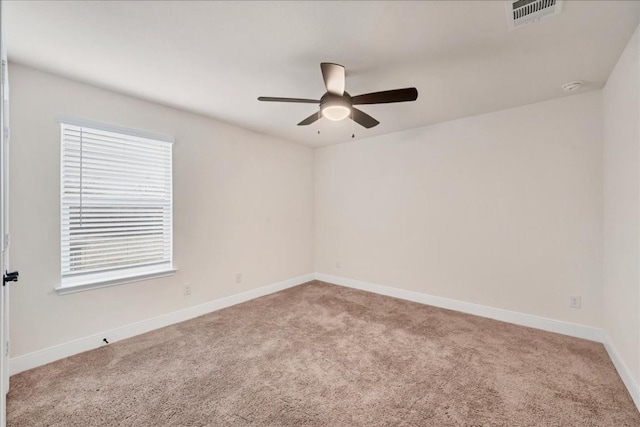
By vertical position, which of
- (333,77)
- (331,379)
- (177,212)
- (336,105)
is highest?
(333,77)

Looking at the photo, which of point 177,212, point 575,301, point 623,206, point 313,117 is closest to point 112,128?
point 177,212

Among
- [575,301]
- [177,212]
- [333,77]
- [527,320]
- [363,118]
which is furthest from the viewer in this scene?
[177,212]

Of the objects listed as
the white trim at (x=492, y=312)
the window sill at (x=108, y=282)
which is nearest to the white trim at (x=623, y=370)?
the white trim at (x=492, y=312)

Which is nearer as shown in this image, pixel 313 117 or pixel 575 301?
pixel 313 117

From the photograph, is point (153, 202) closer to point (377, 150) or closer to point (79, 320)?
point (79, 320)

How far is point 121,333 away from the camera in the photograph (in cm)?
277

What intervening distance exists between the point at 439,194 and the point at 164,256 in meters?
3.41

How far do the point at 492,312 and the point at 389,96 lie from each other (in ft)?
9.11

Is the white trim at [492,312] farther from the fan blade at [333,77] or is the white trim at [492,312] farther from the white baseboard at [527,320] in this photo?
the fan blade at [333,77]

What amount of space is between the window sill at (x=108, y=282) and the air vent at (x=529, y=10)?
360 centimetres

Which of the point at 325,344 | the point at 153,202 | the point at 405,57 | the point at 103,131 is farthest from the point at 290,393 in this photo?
the point at 103,131

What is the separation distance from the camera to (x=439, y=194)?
374cm

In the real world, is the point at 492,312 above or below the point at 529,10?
below

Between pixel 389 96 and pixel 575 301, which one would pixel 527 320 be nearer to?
pixel 575 301
